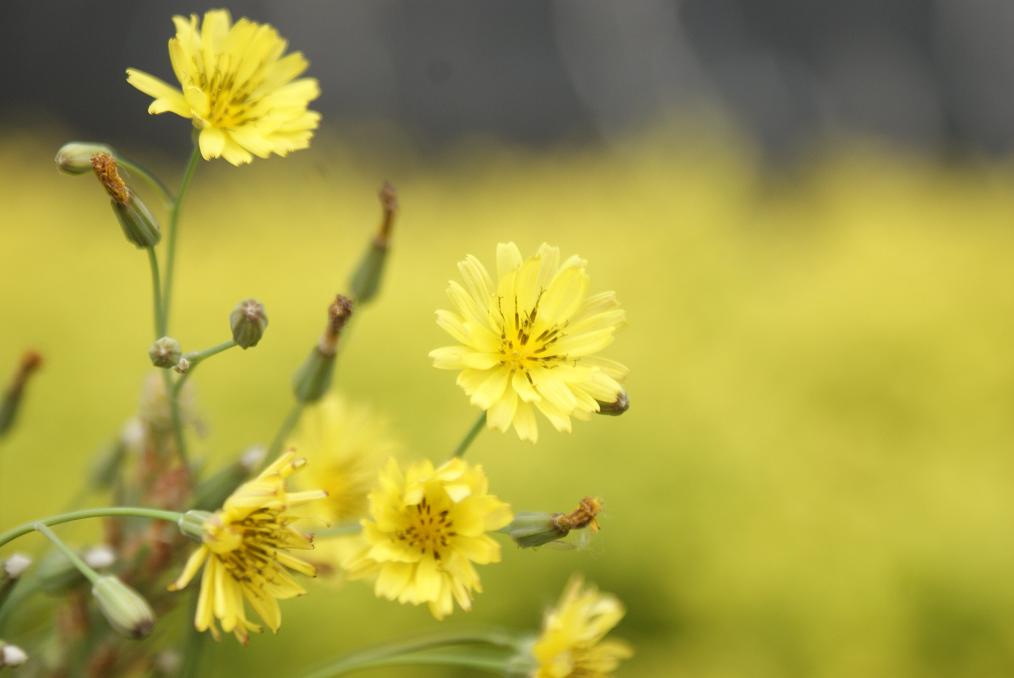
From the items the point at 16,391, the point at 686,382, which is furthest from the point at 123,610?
the point at 686,382

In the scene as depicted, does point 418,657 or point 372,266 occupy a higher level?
point 372,266

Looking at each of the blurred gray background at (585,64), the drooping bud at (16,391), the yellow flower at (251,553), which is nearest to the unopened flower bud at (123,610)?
the yellow flower at (251,553)

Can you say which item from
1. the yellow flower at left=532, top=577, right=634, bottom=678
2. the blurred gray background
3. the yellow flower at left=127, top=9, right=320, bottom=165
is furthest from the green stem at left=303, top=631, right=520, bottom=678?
the blurred gray background

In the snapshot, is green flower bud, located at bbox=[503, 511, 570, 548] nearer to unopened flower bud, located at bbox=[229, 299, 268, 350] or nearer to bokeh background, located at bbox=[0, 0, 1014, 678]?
unopened flower bud, located at bbox=[229, 299, 268, 350]

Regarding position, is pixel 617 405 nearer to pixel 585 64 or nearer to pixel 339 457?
pixel 339 457

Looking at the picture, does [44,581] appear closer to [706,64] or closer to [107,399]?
[107,399]
